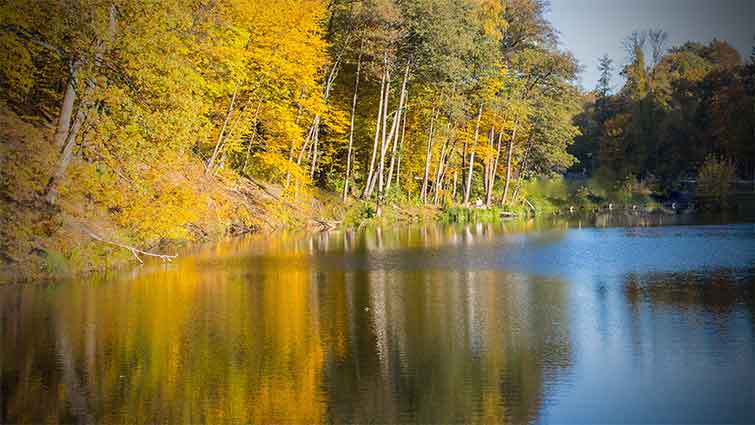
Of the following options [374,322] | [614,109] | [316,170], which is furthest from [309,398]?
[614,109]

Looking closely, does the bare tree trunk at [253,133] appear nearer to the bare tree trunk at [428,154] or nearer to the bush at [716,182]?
the bare tree trunk at [428,154]

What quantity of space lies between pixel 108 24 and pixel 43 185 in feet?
13.2

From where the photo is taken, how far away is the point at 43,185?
70.7 ft

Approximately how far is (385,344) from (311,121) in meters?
30.5

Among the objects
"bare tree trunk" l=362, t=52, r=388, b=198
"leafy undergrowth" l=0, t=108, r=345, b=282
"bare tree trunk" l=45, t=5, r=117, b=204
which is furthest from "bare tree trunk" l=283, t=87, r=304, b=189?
"bare tree trunk" l=45, t=5, r=117, b=204

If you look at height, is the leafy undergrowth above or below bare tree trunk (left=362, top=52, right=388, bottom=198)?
below

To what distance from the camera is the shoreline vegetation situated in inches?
861

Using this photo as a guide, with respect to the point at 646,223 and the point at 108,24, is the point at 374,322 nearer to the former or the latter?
the point at 108,24

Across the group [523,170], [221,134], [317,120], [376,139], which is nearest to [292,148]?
[317,120]

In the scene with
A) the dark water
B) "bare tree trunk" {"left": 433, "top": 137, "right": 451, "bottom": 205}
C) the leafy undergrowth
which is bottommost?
the dark water

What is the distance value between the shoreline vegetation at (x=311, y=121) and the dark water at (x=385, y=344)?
231 cm

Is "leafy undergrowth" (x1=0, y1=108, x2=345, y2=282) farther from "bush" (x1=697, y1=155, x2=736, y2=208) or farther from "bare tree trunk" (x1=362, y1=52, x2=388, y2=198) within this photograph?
"bush" (x1=697, y1=155, x2=736, y2=208)

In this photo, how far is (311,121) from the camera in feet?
144

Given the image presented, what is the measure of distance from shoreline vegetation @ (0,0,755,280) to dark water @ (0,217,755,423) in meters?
2.31
